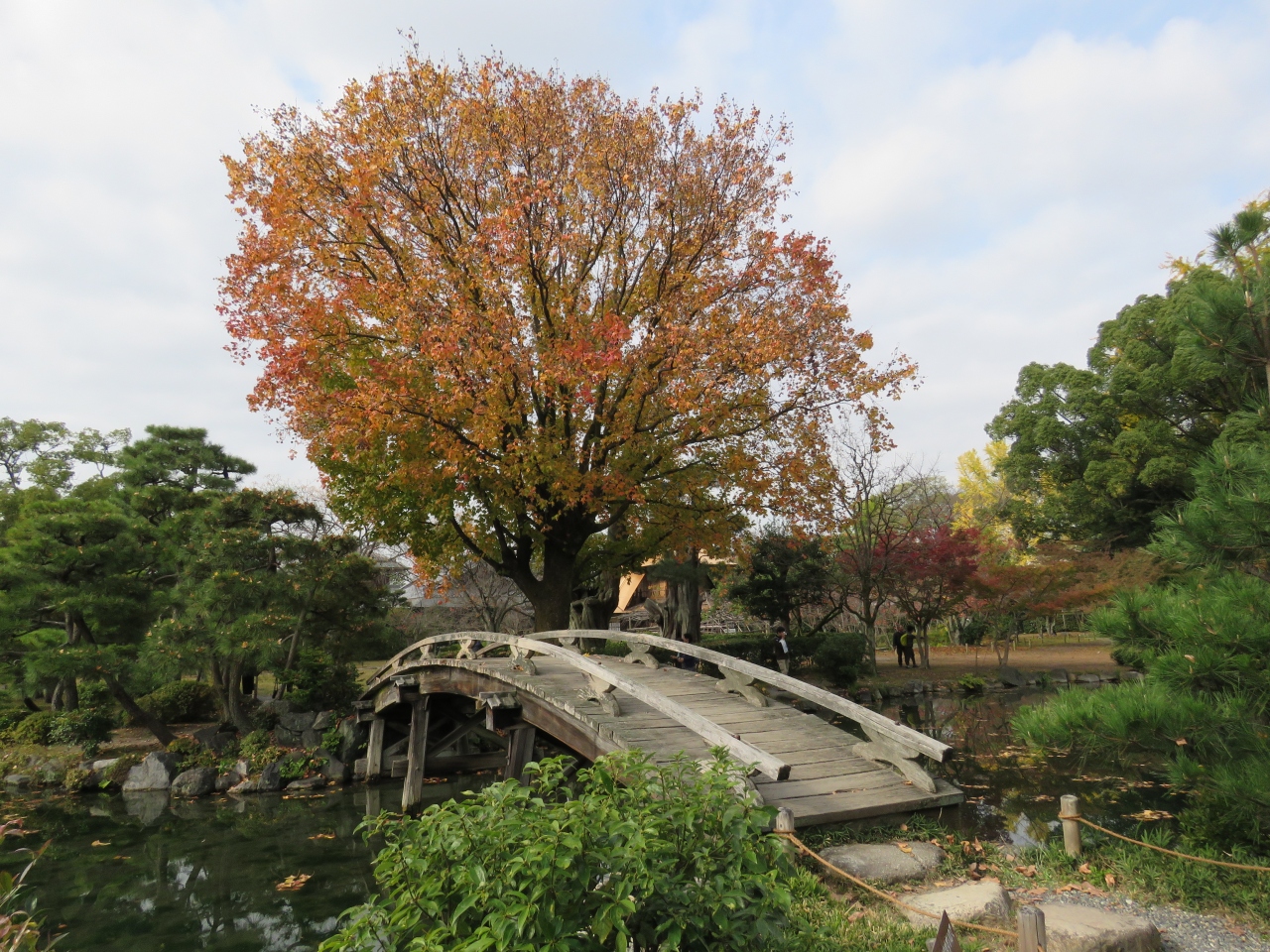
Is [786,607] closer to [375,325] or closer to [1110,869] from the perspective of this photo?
[375,325]

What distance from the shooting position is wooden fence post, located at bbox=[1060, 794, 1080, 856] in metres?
5.75

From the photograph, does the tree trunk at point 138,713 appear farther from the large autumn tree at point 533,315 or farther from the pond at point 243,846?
the large autumn tree at point 533,315

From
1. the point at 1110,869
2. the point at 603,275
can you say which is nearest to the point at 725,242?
the point at 603,275

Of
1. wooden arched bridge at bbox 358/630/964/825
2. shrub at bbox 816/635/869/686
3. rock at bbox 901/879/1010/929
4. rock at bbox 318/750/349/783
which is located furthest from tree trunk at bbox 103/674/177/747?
shrub at bbox 816/635/869/686

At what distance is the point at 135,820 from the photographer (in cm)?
1252

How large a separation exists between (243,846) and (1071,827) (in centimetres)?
1098

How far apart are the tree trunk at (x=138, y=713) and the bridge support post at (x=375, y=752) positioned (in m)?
4.18

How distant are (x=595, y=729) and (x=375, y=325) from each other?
27.1 ft

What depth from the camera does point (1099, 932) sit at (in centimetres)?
421

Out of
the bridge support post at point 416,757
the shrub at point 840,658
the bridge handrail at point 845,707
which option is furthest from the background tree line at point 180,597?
the shrub at point 840,658

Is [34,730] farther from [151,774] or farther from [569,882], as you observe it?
[569,882]

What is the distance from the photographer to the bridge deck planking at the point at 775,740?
6.55 meters

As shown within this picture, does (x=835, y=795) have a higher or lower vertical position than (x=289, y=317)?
lower

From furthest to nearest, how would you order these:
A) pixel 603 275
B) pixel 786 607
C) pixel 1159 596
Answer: pixel 786 607 < pixel 603 275 < pixel 1159 596
